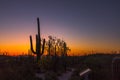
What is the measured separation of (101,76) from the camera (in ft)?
86.3

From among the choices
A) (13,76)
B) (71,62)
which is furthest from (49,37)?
(13,76)

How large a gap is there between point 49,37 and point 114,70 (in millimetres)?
58166

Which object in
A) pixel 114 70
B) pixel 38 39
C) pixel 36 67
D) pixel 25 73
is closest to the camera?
pixel 114 70

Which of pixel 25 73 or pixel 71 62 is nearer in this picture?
pixel 25 73

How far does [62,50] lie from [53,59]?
18.0 m

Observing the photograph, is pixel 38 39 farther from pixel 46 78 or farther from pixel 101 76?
pixel 101 76

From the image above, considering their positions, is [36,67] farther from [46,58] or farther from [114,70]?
[114,70]

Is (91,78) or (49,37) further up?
(49,37)

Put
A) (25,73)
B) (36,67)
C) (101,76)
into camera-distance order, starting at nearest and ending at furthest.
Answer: (101,76) → (25,73) → (36,67)

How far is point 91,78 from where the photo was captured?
27281 mm

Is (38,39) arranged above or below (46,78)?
above

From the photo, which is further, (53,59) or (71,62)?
(71,62)

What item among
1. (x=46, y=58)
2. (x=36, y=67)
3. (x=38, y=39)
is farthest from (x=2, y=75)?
(x=46, y=58)

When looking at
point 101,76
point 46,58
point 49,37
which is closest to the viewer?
point 101,76
